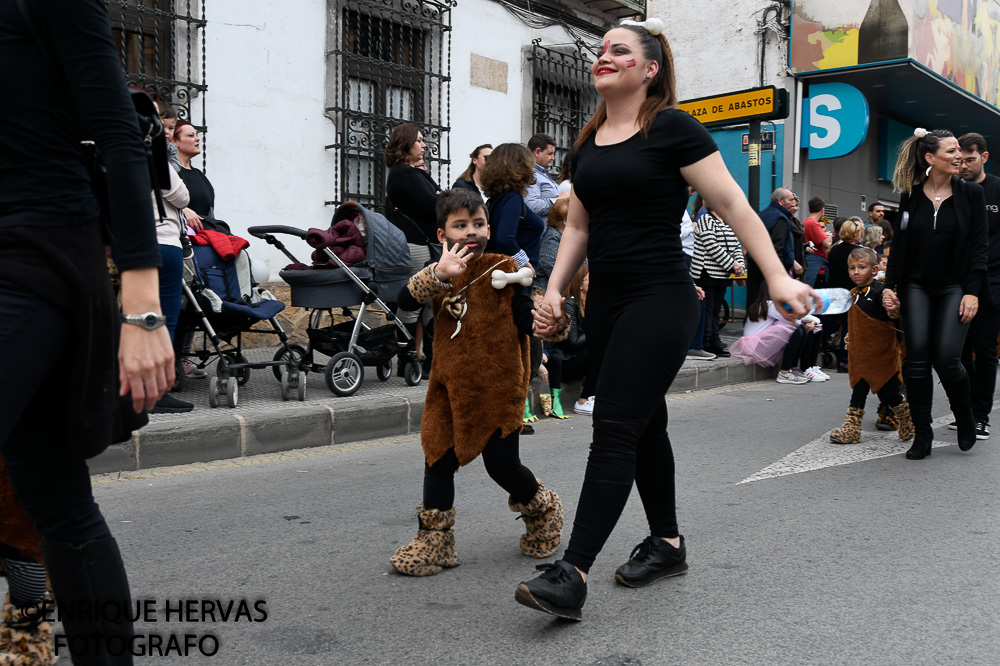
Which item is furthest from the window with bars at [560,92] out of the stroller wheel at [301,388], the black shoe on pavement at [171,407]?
the black shoe on pavement at [171,407]

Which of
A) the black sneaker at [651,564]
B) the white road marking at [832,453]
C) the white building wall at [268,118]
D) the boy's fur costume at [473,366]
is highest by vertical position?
the white building wall at [268,118]

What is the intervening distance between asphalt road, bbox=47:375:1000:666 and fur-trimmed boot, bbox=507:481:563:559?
9cm

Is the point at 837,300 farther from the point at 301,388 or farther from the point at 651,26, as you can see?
the point at 651,26

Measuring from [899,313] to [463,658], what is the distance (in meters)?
4.67

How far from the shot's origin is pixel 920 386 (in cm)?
588

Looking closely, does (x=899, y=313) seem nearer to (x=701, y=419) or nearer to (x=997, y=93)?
(x=701, y=419)

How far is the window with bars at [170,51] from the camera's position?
29.2 ft

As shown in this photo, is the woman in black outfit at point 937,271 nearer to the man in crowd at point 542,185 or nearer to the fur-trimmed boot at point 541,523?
the man in crowd at point 542,185

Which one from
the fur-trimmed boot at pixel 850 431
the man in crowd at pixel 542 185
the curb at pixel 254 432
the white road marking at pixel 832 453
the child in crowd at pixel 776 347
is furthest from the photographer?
the child in crowd at pixel 776 347

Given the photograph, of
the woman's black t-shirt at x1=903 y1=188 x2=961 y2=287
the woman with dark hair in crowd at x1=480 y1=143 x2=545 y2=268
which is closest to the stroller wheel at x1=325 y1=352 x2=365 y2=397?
the woman with dark hair in crowd at x1=480 y1=143 x2=545 y2=268

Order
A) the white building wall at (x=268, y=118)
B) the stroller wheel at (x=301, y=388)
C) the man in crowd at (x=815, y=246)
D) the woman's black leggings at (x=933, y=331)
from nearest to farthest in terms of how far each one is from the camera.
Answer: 1. the woman's black leggings at (x=933, y=331)
2. the stroller wheel at (x=301, y=388)
3. the white building wall at (x=268, y=118)
4. the man in crowd at (x=815, y=246)

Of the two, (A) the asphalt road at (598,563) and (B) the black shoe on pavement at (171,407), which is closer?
(A) the asphalt road at (598,563)

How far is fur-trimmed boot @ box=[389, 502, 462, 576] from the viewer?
11.4 feet

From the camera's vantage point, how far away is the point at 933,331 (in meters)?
5.88
